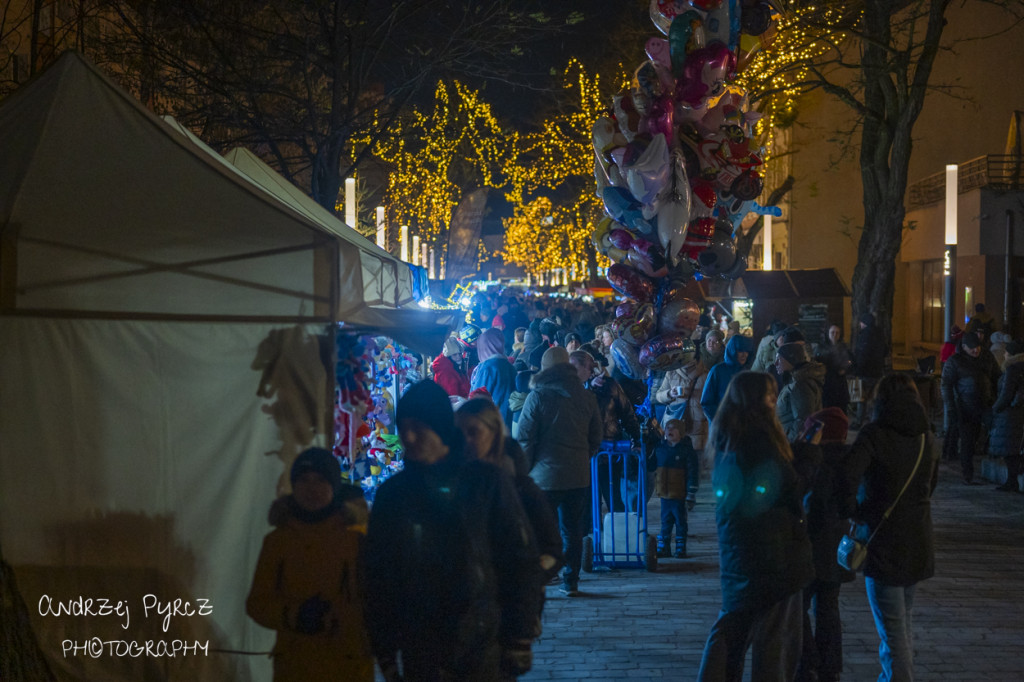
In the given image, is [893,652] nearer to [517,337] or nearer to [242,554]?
[242,554]

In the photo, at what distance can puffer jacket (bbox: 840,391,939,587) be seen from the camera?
16.8 ft

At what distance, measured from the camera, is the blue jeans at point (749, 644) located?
4.90 m

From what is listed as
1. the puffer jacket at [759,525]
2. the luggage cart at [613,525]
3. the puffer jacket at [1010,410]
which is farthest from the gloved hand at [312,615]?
the puffer jacket at [1010,410]

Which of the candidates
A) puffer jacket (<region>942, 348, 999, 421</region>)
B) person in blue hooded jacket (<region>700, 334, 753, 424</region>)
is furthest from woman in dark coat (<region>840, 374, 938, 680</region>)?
puffer jacket (<region>942, 348, 999, 421</region>)

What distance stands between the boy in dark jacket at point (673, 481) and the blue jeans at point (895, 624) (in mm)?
3428

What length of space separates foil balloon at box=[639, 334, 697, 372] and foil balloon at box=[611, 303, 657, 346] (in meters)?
0.14

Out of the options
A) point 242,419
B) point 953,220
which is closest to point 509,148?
point 953,220

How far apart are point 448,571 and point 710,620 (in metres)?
3.88

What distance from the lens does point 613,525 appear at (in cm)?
870

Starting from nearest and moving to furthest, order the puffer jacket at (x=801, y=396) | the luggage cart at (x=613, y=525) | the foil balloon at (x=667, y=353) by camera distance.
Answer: the puffer jacket at (x=801, y=396) → the luggage cart at (x=613, y=525) → the foil balloon at (x=667, y=353)

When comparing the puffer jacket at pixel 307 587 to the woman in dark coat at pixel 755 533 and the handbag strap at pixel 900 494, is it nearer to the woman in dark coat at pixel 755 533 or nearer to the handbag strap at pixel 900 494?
the woman in dark coat at pixel 755 533

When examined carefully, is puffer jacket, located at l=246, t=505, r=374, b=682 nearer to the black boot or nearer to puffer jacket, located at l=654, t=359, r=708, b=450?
the black boot

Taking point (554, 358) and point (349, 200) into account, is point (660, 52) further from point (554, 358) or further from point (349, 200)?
point (349, 200)

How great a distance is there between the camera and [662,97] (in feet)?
32.7
